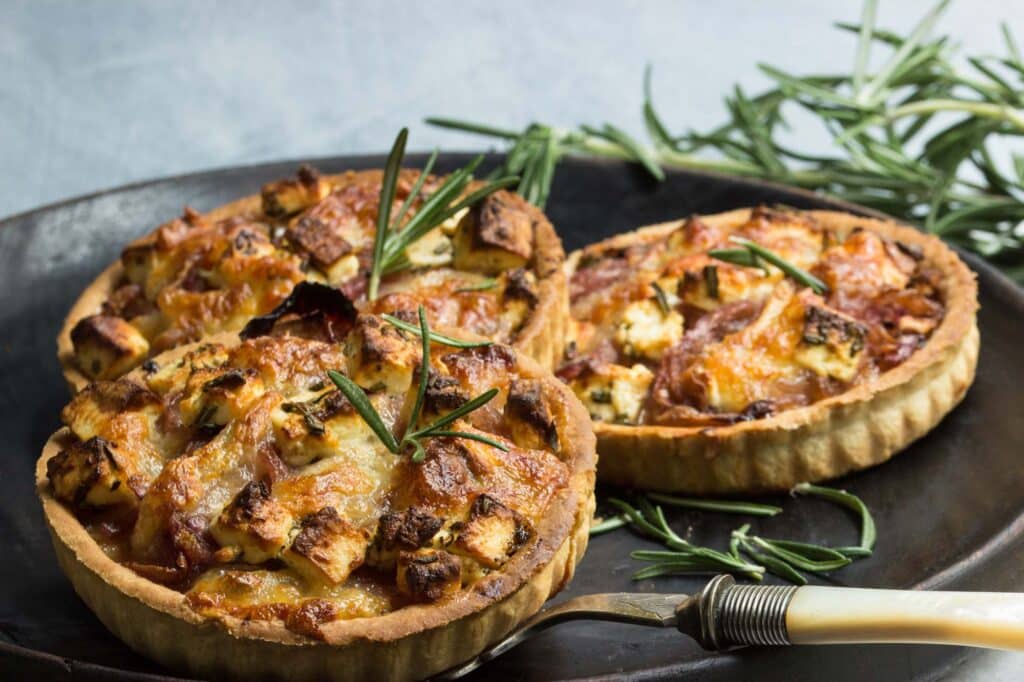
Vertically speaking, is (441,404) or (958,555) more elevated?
(441,404)

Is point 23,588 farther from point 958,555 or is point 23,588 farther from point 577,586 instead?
point 958,555

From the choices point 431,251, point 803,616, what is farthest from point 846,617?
point 431,251

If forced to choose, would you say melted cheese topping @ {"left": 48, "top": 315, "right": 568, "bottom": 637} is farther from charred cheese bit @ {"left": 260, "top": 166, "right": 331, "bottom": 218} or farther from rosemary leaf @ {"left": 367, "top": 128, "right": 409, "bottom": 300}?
charred cheese bit @ {"left": 260, "top": 166, "right": 331, "bottom": 218}

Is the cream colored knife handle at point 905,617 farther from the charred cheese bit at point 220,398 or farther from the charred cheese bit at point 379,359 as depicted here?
the charred cheese bit at point 220,398

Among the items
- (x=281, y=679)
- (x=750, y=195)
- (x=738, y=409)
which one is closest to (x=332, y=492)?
(x=281, y=679)

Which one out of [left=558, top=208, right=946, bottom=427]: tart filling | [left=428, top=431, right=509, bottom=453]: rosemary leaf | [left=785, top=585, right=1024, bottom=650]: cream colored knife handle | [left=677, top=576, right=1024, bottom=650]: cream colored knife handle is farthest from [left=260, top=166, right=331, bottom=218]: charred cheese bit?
[left=785, top=585, right=1024, bottom=650]: cream colored knife handle

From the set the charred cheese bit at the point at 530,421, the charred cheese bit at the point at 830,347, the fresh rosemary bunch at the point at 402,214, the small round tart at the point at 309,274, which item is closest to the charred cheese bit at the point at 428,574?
the charred cheese bit at the point at 530,421

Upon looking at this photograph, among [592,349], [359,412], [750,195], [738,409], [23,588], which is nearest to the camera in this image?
Result: [359,412]
